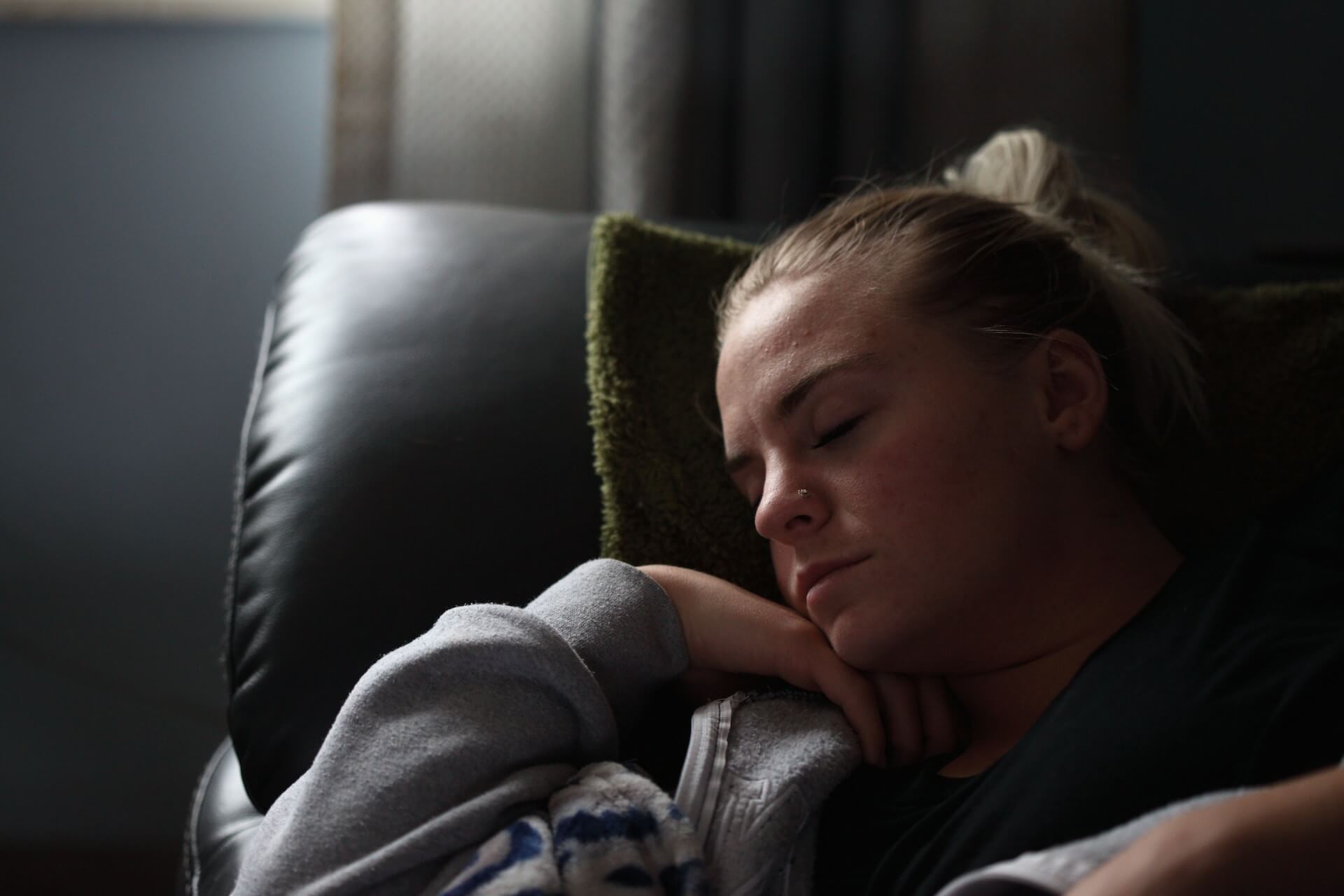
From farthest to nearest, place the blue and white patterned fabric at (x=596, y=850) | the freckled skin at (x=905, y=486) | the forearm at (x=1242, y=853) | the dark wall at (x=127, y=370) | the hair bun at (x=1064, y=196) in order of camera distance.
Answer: the dark wall at (x=127, y=370) → the hair bun at (x=1064, y=196) → the freckled skin at (x=905, y=486) → the blue and white patterned fabric at (x=596, y=850) → the forearm at (x=1242, y=853)

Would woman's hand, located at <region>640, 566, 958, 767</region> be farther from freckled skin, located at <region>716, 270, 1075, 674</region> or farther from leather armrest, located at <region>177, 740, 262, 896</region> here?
leather armrest, located at <region>177, 740, 262, 896</region>

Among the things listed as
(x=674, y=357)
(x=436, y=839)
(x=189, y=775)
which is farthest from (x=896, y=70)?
(x=189, y=775)

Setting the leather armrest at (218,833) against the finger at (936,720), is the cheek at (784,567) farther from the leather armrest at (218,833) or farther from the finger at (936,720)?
the leather armrest at (218,833)

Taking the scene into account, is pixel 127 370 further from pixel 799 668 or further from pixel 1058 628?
pixel 1058 628

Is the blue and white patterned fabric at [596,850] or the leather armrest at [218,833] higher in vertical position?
the blue and white patterned fabric at [596,850]

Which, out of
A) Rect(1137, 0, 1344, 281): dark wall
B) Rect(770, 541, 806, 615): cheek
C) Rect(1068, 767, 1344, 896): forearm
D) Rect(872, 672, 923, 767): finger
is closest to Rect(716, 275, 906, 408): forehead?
Rect(770, 541, 806, 615): cheek

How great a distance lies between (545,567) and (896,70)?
1.05 m

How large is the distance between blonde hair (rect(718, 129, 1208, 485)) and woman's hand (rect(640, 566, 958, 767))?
0.78ft

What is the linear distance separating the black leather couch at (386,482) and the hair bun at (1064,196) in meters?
0.39

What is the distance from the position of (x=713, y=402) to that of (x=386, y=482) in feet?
0.90

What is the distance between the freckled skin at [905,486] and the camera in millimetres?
731

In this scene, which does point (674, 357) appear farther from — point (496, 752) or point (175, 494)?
point (175, 494)

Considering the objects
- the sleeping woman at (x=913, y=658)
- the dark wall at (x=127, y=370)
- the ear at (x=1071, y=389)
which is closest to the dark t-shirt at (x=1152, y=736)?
the sleeping woman at (x=913, y=658)

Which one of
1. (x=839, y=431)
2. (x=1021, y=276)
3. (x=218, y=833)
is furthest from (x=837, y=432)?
(x=218, y=833)
